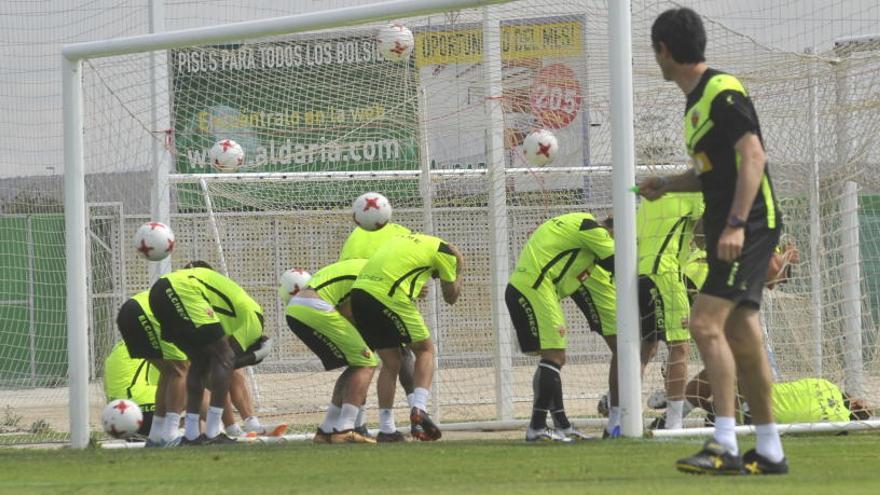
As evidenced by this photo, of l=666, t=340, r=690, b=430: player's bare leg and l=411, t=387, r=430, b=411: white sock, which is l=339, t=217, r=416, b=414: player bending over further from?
l=666, t=340, r=690, b=430: player's bare leg

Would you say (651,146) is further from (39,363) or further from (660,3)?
(39,363)

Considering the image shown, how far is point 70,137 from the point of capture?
434 inches

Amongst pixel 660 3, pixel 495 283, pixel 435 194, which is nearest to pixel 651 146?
pixel 660 3

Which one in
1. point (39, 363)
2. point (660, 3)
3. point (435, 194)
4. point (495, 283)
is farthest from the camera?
point (39, 363)

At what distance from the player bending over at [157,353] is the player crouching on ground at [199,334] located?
361mm

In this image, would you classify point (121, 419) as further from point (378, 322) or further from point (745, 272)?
point (745, 272)

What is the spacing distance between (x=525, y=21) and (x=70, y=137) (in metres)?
3.67

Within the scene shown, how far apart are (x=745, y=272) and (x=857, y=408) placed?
13.7 ft

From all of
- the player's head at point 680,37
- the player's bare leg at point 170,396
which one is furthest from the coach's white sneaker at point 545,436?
the player's head at point 680,37

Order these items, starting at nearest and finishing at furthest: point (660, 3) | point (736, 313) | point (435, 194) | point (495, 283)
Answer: point (736, 313), point (660, 3), point (495, 283), point (435, 194)

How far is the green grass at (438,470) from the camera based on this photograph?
255 inches

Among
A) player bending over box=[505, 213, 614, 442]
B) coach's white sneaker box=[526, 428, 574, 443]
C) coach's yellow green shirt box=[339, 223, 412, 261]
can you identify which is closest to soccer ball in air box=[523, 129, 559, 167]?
coach's yellow green shirt box=[339, 223, 412, 261]

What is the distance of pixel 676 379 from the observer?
33.8 feet

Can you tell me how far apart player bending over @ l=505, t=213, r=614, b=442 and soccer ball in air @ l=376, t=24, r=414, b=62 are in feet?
8.20
